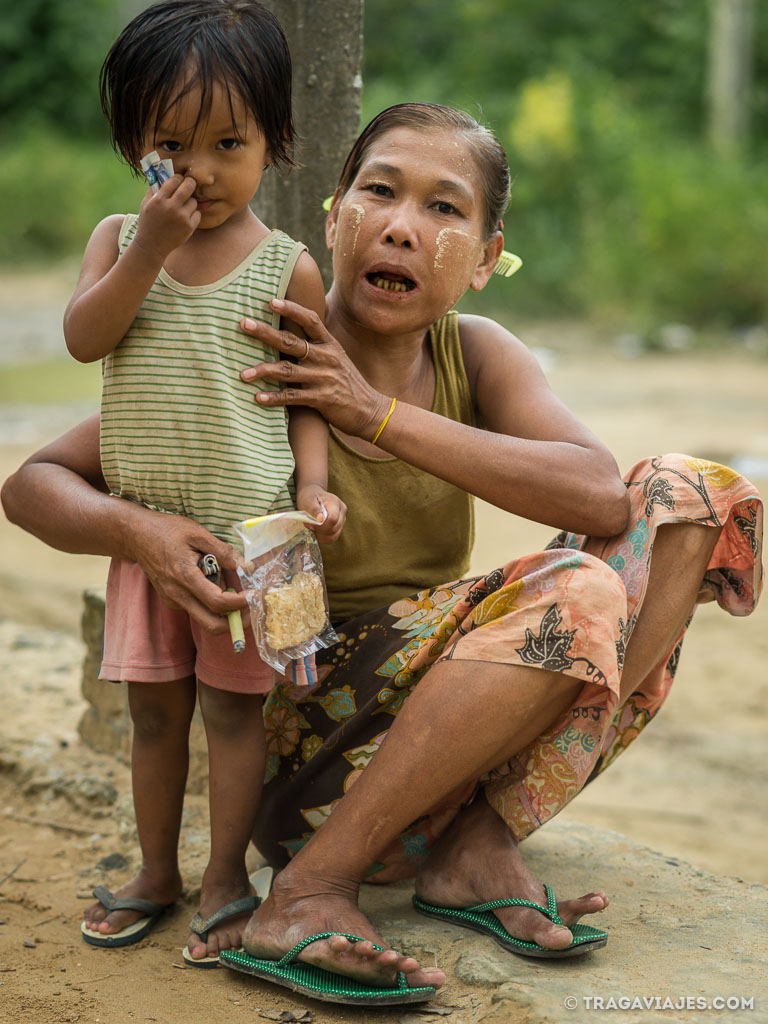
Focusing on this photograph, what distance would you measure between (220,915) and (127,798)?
0.89 m

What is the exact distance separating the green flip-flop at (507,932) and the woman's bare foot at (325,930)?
19cm

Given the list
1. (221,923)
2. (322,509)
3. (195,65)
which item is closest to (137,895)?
(221,923)

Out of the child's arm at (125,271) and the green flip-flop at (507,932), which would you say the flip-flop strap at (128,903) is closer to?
the green flip-flop at (507,932)

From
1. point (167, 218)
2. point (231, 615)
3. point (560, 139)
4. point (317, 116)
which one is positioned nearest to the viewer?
point (167, 218)

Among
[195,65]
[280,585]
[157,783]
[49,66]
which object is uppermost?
[49,66]

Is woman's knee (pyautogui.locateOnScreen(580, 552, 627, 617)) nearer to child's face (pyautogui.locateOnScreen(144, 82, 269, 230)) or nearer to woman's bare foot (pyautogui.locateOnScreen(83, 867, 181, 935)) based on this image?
child's face (pyautogui.locateOnScreen(144, 82, 269, 230))

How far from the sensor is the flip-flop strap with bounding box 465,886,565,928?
2081mm

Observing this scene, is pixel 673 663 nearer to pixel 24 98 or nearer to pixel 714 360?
pixel 714 360

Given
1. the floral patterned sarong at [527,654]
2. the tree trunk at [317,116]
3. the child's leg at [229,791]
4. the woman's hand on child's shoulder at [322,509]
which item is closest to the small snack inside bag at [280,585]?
the woman's hand on child's shoulder at [322,509]

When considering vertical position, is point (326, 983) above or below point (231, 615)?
below

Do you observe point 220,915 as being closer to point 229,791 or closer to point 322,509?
point 229,791

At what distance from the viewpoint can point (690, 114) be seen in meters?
18.7

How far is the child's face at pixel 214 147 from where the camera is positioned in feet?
6.25

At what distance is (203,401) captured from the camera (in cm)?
201
